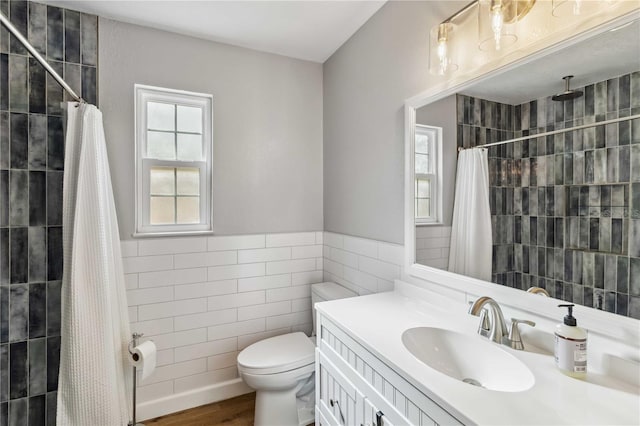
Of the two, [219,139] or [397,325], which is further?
[219,139]

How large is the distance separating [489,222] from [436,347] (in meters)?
0.54

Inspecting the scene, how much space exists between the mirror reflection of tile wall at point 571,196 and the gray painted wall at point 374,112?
50 cm

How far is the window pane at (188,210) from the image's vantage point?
214 cm

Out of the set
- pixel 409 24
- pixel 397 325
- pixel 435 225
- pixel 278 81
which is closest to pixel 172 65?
pixel 278 81

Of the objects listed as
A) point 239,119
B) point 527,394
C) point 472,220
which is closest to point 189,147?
point 239,119

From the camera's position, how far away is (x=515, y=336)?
3.36 ft

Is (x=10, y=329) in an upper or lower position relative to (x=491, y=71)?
lower

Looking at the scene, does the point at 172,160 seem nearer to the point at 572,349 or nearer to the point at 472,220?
the point at 472,220

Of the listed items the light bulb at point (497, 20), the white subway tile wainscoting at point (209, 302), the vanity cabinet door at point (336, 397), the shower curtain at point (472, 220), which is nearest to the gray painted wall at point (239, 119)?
the white subway tile wainscoting at point (209, 302)

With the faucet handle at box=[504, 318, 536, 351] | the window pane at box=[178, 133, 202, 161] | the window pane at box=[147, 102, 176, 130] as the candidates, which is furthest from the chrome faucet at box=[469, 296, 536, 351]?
the window pane at box=[147, 102, 176, 130]

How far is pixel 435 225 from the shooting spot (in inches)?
57.9

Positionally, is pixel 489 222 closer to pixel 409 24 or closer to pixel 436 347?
pixel 436 347

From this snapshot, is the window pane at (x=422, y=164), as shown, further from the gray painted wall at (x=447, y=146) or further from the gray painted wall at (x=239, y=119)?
the gray painted wall at (x=239, y=119)

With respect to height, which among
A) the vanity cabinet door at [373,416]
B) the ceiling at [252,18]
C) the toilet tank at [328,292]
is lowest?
the vanity cabinet door at [373,416]
